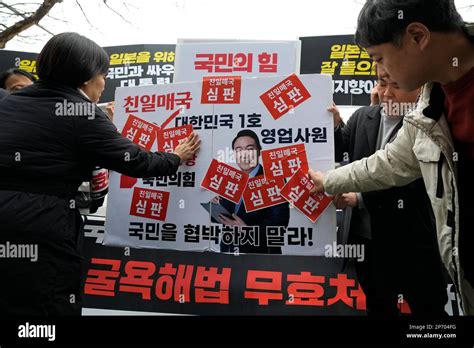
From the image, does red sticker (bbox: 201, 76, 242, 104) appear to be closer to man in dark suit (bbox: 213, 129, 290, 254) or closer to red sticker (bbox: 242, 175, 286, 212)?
man in dark suit (bbox: 213, 129, 290, 254)

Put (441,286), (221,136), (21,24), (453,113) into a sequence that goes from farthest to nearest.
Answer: (21,24) < (221,136) < (441,286) < (453,113)

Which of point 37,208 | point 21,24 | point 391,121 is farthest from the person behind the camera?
point 21,24

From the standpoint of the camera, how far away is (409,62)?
1.19m


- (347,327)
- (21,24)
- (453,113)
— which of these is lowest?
(347,327)

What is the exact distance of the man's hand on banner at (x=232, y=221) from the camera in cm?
215

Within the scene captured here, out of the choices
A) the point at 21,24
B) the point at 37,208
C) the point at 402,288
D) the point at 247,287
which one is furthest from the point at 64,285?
the point at 21,24

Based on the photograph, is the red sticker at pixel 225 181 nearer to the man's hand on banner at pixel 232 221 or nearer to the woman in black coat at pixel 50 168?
the man's hand on banner at pixel 232 221

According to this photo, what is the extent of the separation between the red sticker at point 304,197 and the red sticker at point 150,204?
656mm

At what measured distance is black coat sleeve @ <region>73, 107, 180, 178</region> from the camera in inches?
65.0

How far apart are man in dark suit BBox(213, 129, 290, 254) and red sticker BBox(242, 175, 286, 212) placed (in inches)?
0.8

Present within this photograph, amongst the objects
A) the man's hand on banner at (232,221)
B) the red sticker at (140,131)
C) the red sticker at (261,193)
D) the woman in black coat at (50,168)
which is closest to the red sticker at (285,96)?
the red sticker at (261,193)

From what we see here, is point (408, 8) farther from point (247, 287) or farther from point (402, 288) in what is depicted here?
point (247, 287)

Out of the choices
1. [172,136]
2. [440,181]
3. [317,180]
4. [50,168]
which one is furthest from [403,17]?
[172,136]

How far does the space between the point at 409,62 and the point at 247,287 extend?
1.74 metres
